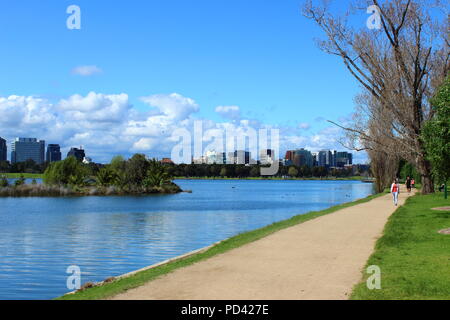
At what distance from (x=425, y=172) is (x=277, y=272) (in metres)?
34.3

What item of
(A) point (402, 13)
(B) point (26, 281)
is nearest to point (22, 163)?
(A) point (402, 13)

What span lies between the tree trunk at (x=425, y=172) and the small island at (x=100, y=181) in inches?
1758

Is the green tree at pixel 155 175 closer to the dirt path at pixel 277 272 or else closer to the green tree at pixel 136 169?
the green tree at pixel 136 169

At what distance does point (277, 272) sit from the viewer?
10695 mm

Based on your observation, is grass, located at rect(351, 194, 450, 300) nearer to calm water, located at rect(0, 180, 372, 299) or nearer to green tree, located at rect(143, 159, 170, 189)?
calm water, located at rect(0, 180, 372, 299)

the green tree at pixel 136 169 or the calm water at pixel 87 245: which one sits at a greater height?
the green tree at pixel 136 169

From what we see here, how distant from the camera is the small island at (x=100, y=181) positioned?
229 feet

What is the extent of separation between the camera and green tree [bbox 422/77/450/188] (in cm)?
2048

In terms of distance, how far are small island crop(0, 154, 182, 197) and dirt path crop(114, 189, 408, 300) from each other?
192 feet

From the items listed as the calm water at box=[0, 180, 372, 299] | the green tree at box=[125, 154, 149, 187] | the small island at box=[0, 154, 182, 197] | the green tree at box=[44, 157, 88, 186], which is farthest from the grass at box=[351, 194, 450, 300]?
the green tree at box=[125, 154, 149, 187]

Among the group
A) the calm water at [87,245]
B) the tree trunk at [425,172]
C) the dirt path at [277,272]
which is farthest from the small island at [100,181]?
the dirt path at [277,272]

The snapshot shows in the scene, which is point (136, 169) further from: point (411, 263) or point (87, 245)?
→ point (411, 263)
